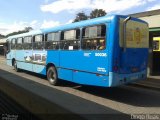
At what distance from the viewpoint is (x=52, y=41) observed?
1438 cm

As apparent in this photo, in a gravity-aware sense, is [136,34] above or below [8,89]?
above

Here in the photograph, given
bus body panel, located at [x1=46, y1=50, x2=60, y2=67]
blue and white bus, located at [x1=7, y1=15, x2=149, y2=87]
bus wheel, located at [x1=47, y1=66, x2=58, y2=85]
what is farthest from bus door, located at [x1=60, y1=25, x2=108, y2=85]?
bus wheel, located at [x1=47, y1=66, x2=58, y2=85]

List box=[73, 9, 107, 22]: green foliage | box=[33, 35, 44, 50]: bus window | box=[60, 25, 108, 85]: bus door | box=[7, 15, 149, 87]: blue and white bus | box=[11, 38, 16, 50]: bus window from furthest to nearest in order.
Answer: box=[73, 9, 107, 22]: green foliage, box=[11, 38, 16, 50]: bus window, box=[33, 35, 44, 50]: bus window, box=[60, 25, 108, 85]: bus door, box=[7, 15, 149, 87]: blue and white bus

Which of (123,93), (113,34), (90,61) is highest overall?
(113,34)

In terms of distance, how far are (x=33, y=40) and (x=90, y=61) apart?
23.1 feet

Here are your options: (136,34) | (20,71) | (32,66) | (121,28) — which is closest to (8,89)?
(121,28)

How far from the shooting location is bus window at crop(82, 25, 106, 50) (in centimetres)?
1037

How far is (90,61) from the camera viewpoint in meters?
10.9

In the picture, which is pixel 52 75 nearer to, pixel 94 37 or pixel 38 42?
pixel 38 42

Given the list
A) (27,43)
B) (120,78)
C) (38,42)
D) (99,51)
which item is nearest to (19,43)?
(27,43)

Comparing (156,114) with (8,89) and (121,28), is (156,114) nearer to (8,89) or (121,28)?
(121,28)

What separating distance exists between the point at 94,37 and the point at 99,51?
67cm

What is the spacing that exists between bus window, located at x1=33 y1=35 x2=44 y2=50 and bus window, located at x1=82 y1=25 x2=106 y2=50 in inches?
185

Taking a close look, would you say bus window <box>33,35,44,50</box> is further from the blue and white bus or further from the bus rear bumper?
the bus rear bumper
